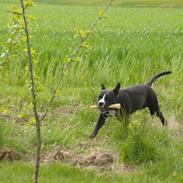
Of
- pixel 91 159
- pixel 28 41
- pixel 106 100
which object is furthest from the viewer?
pixel 106 100

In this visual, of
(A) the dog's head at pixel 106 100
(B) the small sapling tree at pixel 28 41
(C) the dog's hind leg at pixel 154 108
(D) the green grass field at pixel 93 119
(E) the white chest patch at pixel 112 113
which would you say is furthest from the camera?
(C) the dog's hind leg at pixel 154 108

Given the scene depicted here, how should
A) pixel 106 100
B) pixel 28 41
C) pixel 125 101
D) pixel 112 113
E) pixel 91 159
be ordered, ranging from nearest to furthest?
pixel 28 41 < pixel 91 159 < pixel 106 100 < pixel 112 113 < pixel 125 101

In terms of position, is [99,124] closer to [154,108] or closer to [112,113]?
[112,113]

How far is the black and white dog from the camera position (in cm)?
647

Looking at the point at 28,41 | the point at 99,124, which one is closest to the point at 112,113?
the point at 99,124

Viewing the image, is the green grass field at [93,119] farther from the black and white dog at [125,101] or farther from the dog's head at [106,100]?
the dog's head at [106,100]

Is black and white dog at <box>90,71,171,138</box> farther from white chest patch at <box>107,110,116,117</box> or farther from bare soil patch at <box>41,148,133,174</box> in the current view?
bare soil patch at <box>41,148,133,174</box>

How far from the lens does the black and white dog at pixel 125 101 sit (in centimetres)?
647

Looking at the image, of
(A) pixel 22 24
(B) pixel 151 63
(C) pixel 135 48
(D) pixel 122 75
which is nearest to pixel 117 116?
(A) pixel 22 24

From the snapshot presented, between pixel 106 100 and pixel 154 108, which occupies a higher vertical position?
pixel 106 100

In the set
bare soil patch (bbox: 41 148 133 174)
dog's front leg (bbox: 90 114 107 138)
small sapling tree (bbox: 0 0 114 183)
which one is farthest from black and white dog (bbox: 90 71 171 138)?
small sapling tree (bbox: 0 0 114 183)

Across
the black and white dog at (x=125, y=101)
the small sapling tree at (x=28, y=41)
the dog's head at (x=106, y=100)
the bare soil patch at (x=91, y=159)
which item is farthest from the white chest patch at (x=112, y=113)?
the small sapling tree at (x=28, y=41)

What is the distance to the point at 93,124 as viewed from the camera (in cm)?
751

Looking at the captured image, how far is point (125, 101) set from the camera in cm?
691
